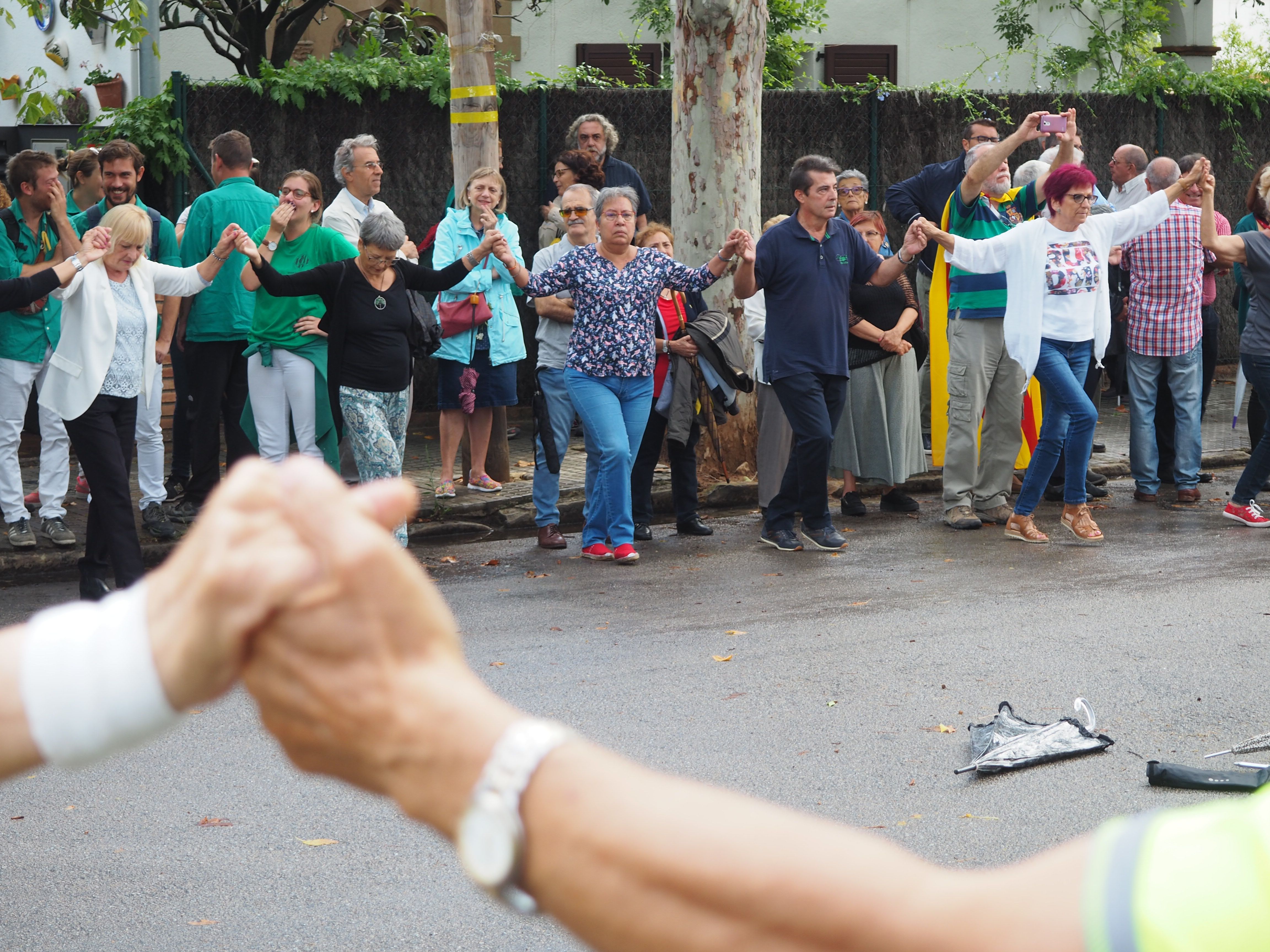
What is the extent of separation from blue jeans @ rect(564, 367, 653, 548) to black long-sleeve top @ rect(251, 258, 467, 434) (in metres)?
1.02

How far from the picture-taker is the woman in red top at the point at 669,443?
375 inches

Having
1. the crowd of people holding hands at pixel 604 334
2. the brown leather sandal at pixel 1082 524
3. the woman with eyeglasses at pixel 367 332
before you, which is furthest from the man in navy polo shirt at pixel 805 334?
the woman with eyeglasses at pixel 367 332

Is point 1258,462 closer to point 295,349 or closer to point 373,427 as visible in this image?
point 373,427

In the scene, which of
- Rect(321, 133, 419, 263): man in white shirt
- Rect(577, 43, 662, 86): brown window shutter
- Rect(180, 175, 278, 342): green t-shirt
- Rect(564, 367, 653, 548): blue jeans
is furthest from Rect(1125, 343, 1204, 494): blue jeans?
Rect(577, 43, 662, 86): brown window shutter

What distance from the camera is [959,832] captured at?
4363 mm

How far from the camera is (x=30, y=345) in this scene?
8.70 metres

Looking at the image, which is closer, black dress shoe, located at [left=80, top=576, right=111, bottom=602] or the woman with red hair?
black dress shoe, located at [left=80, top=576, right=111, bottom=602]

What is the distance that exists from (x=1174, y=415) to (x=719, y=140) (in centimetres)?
387

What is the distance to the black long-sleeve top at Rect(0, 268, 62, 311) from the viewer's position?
278 inches

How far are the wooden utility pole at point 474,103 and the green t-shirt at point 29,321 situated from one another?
9.59 feet

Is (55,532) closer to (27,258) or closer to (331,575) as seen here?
(27,258)

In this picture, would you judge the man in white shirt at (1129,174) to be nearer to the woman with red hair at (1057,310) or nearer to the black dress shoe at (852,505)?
the woman with red hair at (1057,310)

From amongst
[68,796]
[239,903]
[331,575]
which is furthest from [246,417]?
[331,575]

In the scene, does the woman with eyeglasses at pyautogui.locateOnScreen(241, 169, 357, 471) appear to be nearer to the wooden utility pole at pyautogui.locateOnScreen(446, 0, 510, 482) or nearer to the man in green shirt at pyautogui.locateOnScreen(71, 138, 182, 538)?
the man in green shirt at pyautogui.locateOnScreen(71, 138, 182, 538)
